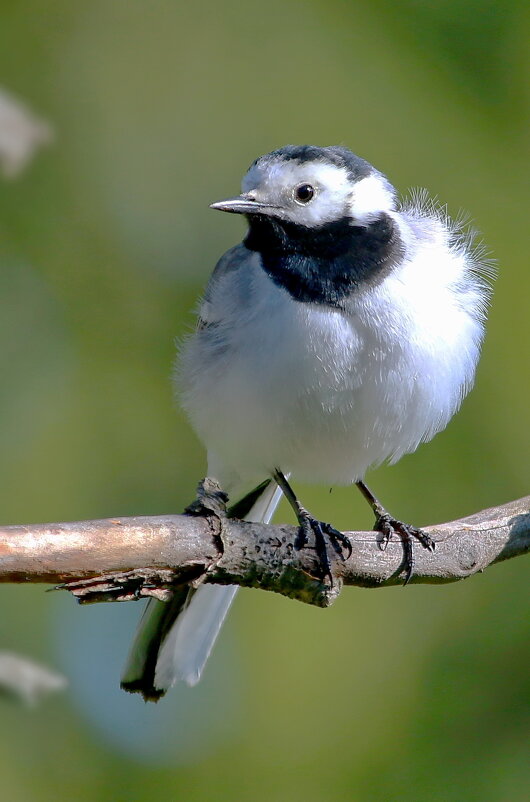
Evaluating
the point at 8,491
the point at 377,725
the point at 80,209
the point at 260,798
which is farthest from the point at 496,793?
the point at 80,209

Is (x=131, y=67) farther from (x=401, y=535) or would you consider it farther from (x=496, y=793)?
(x=496, y=793)

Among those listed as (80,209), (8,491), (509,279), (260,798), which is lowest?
(260,798)

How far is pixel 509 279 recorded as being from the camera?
535cm

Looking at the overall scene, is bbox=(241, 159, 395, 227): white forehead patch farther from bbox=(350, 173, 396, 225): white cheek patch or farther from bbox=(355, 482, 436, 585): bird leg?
bbox=(355, 482, 436, 585): bird leg

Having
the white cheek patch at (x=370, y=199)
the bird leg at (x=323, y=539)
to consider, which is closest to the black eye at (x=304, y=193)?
the white cheek patch at (x=370, y=199)

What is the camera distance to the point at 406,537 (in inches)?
150

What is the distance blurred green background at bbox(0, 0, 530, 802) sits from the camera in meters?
4.79

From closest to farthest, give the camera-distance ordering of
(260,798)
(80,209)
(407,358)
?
(407,358) → (260,798) → (80,209)

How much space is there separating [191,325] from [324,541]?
5.25ft

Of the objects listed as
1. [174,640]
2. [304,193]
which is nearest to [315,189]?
[304,193]

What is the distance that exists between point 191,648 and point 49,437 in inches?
77.3

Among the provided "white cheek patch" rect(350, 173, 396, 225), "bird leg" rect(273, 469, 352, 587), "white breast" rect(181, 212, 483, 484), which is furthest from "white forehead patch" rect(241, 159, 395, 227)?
"bird leg" rect(273, 469, 352, 587)

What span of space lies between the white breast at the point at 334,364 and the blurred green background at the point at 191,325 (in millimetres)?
1044

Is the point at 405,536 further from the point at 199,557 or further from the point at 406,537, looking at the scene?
the point at 199,557
